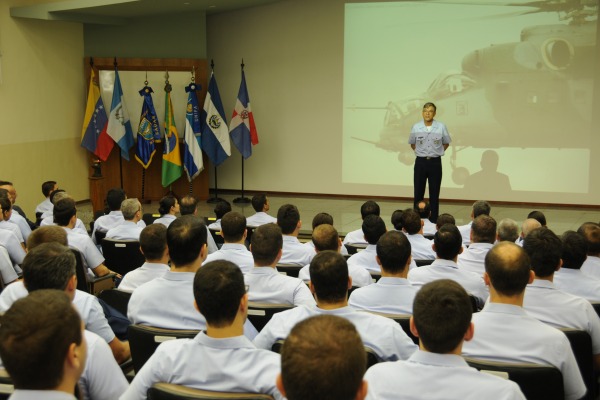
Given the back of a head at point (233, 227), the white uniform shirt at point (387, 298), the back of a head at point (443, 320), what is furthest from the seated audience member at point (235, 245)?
the back of a head at point (443, 320)

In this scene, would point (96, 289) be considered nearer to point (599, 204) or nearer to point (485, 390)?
point (485, 390)

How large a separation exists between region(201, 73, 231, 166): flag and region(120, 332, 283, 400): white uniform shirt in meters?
8.96

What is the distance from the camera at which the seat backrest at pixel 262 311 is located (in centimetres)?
315

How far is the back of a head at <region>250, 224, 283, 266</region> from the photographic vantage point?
3.50 metres

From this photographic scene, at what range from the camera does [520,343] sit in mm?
2461

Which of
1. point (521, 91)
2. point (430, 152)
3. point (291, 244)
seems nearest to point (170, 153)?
point (430, 152)

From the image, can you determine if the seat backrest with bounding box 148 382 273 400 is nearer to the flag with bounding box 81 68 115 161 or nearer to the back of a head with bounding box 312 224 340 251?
the back of a head with bounding box 312 224 340 251

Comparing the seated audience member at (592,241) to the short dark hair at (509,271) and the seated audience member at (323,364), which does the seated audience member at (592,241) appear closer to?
the short dark hair at (509,271)

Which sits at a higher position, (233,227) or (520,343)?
(233,227)

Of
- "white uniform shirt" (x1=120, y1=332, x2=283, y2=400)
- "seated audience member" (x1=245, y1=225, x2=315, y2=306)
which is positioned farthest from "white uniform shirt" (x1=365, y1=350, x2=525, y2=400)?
"seated audience member" (x1=245, y1=225, x2=315, y2=306)

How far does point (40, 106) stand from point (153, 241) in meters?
6.99

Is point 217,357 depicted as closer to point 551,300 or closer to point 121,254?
point 551,300

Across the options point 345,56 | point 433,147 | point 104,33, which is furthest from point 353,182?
point 104,33

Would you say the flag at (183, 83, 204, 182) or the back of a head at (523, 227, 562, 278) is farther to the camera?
the flag at (183, 83, 204, 182)
